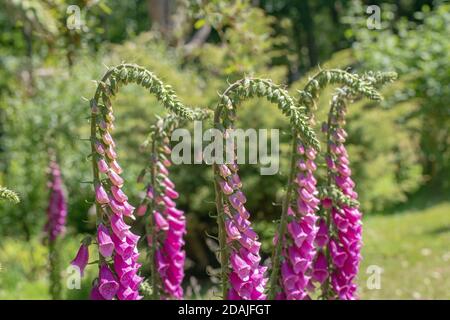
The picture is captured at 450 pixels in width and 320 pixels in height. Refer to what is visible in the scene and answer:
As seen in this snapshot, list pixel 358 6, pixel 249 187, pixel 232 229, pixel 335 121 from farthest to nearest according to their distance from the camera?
1. pixel 358 6
2. pixel 249 187
3. pixel 335 121
4. pixel 232 229

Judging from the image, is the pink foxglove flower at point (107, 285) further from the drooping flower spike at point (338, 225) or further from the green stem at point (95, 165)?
the drooping flower spike at point (338, 225)

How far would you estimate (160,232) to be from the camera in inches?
127

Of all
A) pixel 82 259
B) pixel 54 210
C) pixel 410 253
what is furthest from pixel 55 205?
pixel 410 253

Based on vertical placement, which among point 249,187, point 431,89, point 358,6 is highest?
point 358,6

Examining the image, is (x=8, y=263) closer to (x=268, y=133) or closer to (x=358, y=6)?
(x=268, y=133)

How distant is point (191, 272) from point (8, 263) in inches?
90.7

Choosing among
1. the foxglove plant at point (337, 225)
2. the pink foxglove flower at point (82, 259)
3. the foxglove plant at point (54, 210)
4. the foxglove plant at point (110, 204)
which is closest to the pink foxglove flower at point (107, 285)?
the foxglove plant at point (110, 204)

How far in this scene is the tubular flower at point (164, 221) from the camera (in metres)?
3.05

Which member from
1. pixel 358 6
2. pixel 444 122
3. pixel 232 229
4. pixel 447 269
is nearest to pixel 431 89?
pixel 444 122

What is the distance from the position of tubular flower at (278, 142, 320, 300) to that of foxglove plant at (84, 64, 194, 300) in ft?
2.04

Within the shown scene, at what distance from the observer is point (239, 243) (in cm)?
258

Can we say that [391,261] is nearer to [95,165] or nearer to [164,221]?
[164,221]

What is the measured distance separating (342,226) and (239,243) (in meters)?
0.61

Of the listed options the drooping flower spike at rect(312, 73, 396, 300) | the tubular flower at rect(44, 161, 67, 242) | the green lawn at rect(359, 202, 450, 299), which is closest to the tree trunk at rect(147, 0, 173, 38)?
the green lawn at rect(359, 202, 450, 299)
